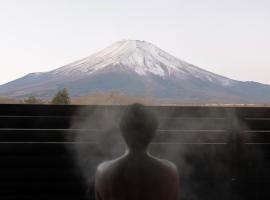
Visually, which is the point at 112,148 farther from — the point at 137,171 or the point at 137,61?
the point at 137,61

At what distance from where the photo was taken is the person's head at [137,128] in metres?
1.63

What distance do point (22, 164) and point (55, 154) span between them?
12.1 inches

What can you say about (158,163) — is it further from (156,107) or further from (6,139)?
(6,139)

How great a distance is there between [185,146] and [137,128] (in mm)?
2199

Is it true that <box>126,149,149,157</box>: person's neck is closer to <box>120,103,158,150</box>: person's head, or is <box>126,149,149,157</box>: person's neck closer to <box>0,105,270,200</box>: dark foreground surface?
<box>120,103,158,150</box>: person's head

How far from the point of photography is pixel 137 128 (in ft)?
5.36

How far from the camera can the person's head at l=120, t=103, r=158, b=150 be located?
1634 millimetres

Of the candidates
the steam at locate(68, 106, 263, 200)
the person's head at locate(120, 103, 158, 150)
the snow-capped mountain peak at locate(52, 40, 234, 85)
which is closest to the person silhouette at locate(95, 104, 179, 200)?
the person's head at locate(120, 103, 158, 150)

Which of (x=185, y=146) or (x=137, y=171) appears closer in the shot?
(x=137, y=171)

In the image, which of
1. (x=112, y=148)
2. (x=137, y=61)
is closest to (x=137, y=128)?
(x=112, y=148)

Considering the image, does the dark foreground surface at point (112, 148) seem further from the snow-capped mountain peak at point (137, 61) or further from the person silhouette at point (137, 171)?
the snow-capped mountain peak at point (137, 61)

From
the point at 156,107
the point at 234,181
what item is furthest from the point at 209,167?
the point at 156,107

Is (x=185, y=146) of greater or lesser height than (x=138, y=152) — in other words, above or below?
below

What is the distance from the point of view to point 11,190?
3.54 metres
